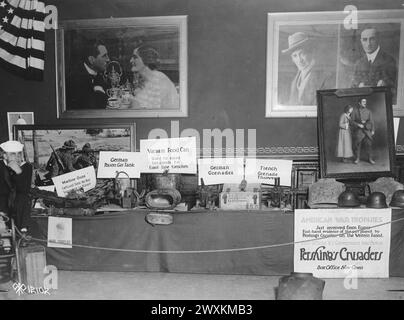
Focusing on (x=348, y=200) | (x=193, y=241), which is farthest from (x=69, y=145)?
(x=348, y=200)

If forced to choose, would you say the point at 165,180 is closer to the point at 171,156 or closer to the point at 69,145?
the point at 171,156

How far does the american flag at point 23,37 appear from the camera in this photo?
18.8ft

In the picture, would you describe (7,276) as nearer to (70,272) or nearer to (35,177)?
(70,272)

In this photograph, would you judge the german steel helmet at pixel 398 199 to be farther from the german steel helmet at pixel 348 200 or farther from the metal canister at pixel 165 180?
the metal canister at pixel 165 180

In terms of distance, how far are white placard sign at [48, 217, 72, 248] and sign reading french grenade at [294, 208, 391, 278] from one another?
2.94 metres

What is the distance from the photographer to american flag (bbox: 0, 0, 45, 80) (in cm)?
573

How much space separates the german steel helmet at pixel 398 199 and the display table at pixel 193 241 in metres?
0.24

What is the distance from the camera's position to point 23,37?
577 centimetres

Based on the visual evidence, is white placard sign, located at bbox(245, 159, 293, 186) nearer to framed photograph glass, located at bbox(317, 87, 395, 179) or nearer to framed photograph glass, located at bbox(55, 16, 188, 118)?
framed photograph glass, located at bbox(317, 87, 395, 179)

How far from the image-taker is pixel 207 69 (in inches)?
219

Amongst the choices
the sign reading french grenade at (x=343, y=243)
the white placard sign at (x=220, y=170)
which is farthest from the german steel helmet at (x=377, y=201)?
the white placard sign at (x=220, y=170)

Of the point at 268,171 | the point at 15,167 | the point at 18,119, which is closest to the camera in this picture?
the point at 15,167

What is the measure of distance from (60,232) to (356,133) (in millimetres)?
4322

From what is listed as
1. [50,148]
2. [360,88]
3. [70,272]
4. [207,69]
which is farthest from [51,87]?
[360,88]
